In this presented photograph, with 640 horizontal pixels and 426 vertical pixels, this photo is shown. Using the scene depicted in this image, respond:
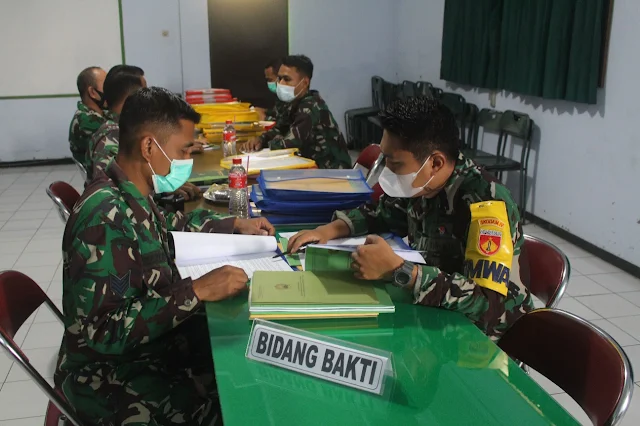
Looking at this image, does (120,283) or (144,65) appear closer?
(120,283)

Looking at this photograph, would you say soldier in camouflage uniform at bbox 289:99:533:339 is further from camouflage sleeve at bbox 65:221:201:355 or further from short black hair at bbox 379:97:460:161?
camouflage sleeve at bbox 65:221:201:355

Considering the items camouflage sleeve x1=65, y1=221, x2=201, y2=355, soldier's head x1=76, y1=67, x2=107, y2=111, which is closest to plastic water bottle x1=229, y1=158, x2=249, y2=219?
camouflage sleeve x1=65, y1=221, x2=201, y2=355

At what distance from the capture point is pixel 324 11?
274 inches

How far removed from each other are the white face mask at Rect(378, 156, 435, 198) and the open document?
0.38 m

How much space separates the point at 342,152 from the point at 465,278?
228 centimetres

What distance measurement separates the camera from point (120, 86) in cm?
296

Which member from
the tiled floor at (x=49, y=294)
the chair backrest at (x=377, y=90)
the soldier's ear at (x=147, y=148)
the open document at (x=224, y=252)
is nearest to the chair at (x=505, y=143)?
the tiled floor at (x=49, y=294)

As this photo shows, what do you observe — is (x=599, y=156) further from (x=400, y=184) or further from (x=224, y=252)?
(x=224, y=252)

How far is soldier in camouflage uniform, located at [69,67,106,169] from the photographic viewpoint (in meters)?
3.77

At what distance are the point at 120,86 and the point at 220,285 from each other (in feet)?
6.28

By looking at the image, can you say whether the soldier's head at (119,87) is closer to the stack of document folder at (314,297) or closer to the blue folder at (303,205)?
the blue folder at (303,205)

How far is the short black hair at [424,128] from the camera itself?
1.60m

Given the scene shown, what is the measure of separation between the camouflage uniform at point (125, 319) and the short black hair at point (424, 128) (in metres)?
0.70

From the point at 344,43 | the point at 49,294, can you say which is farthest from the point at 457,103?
the point at 49,294
